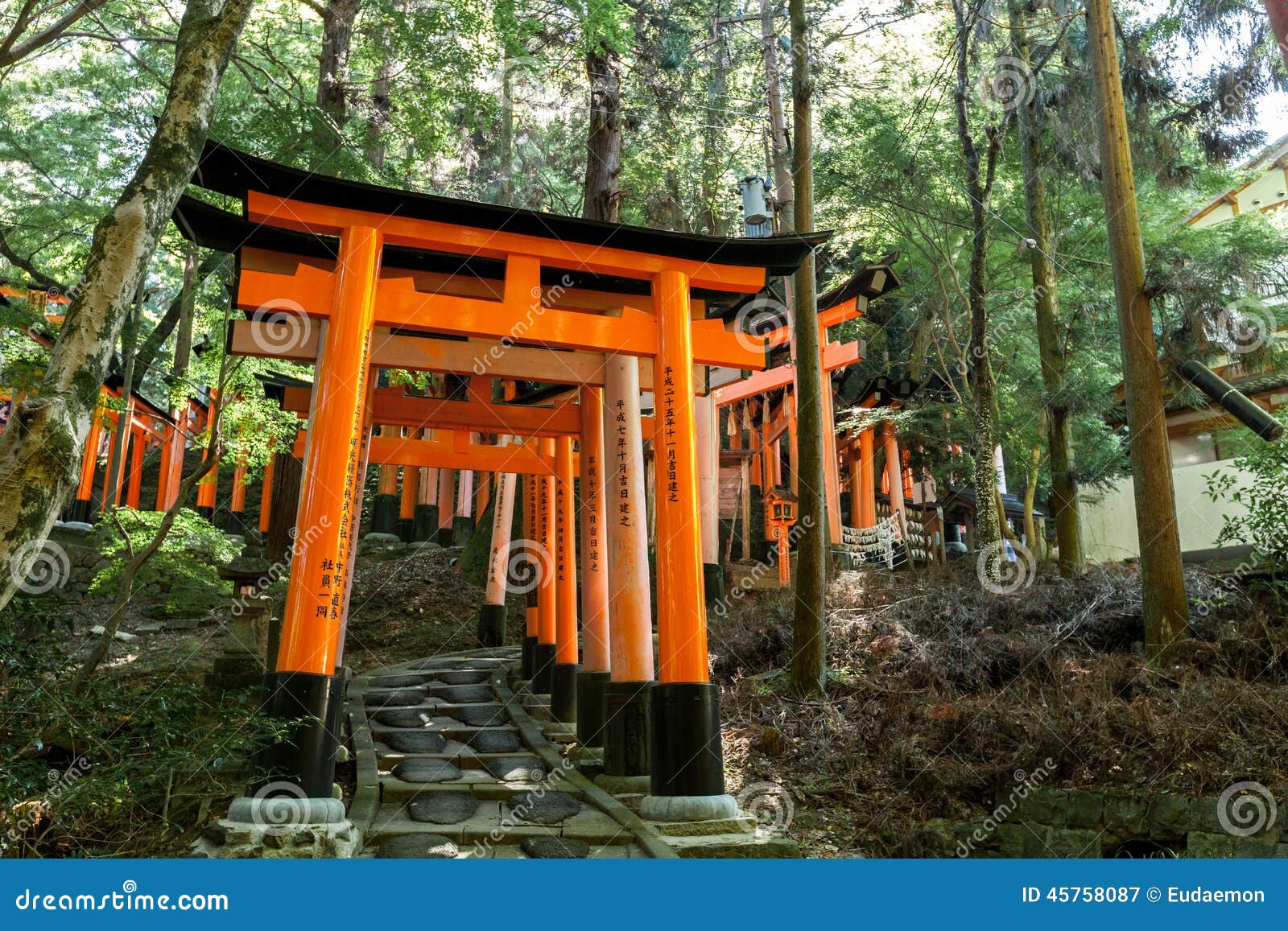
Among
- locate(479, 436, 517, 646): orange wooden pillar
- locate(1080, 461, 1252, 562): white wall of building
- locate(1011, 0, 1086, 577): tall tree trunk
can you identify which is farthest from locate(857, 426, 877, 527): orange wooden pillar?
locate(479, 436, 517, 646): orange wooden pillar

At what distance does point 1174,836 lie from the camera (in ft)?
19.1

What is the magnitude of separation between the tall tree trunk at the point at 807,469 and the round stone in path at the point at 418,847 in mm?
3715

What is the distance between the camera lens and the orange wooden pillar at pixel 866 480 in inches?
749

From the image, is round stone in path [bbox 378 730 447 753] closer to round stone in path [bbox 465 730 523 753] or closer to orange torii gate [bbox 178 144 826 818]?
round stone in path [bbox 465 730 523 753]

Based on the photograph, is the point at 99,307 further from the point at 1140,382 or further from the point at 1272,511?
the point at 1272,511

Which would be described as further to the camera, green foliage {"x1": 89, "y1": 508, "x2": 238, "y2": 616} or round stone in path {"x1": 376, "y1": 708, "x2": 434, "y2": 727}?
round stone in path {"x1": 376, "y1": 708, "x2": 434, "y2": 727}

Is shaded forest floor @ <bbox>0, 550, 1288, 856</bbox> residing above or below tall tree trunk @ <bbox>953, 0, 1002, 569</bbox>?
below

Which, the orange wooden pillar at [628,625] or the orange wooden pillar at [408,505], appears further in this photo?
the orange wooden pillar at [408,505]

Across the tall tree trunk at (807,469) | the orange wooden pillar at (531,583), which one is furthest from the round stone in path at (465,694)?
the tall tree trunk at (807,469)

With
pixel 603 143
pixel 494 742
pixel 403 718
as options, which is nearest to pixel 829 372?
pixel 603 143

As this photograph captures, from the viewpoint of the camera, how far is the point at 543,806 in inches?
273

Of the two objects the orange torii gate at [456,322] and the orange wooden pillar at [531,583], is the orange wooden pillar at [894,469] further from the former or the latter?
the orange torii gate at [456,322]

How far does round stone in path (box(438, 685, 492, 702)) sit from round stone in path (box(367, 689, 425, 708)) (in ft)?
0.90

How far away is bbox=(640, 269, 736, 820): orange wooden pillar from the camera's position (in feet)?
21.4
